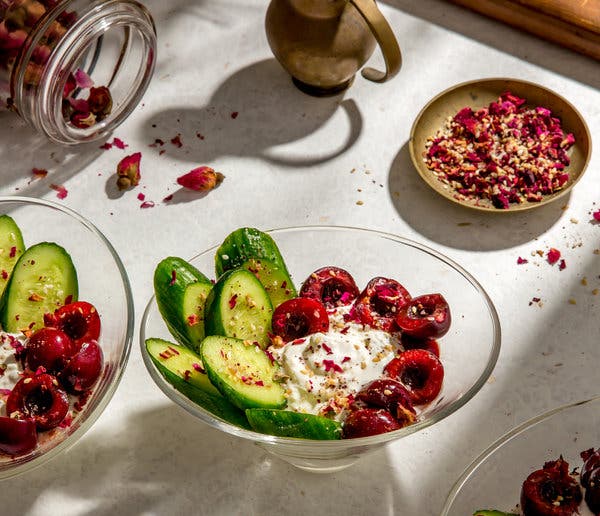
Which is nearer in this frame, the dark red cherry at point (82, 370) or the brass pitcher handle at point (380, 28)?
the dark red cherry at point (82, 370)

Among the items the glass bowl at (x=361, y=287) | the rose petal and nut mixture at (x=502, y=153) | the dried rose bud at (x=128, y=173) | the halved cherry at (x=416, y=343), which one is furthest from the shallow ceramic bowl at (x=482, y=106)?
the dried rose bud at (x=128, y=173)

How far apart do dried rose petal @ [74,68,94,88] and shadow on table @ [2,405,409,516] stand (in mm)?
660

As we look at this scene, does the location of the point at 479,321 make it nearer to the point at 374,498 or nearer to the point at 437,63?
the point at 374,498

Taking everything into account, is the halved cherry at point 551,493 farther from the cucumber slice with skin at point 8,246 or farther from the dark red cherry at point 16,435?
the cucumber slice with skin at point 8,246

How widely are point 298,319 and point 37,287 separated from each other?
375 millimetres

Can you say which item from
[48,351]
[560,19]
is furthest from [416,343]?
[560,19]

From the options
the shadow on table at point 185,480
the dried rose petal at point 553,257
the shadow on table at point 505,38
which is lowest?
the shadow on table at point 185,480

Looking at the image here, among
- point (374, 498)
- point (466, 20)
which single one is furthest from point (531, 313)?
point (466, 20)

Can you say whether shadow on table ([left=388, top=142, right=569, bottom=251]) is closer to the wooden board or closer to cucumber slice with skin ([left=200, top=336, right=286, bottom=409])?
the wooden board

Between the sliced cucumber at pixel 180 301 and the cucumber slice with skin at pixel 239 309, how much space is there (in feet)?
0.09

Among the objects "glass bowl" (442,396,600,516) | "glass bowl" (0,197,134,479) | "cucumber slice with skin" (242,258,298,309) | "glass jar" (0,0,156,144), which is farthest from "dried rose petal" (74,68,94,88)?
"glass bowl" (442,396,600,516)

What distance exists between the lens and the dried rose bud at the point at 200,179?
1549mm

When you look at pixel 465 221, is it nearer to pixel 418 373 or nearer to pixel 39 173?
pixel 418 373

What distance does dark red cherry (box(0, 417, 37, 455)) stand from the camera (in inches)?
42.6
